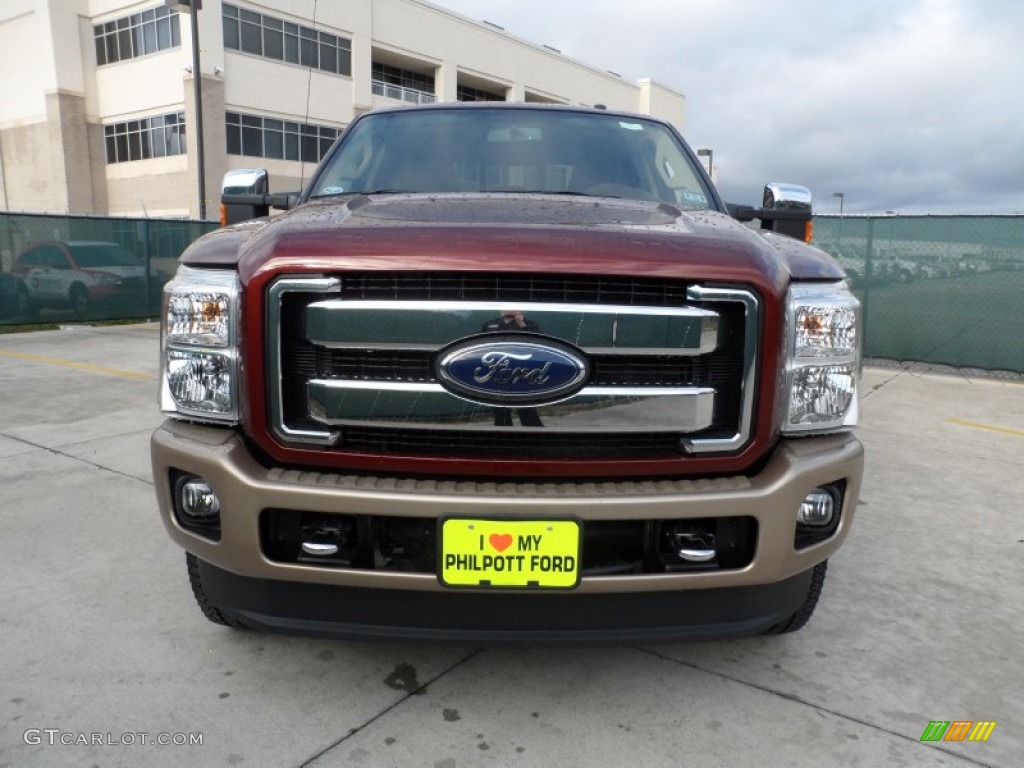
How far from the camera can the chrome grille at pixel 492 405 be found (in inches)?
75.8

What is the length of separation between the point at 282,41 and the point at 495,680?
34690 millimetres

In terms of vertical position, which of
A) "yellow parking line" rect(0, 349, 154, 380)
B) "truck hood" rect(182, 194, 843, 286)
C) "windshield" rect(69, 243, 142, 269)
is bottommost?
"yellow parking line" rect(0, 349, 154, 380)

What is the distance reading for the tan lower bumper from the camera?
1.86 metres

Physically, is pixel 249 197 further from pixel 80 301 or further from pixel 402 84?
pixel 402 84

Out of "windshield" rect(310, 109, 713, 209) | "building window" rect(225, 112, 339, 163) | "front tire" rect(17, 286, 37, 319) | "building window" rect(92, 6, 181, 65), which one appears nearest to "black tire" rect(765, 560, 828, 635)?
"windshield" rect(310, 109, 713, 209)

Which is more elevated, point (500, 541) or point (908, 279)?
point (908, 279)

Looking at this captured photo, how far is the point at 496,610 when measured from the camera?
6.48 feet

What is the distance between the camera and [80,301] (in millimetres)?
12289

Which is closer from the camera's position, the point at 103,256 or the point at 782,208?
the point at 782,208

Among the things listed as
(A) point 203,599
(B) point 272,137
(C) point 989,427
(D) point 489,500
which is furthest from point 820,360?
A: (B) point 272,137

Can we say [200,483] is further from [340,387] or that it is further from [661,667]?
[661,667]

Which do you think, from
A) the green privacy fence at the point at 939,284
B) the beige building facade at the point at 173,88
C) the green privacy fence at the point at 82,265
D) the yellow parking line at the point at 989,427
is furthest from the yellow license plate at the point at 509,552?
the beige building facade at the point at 173,88

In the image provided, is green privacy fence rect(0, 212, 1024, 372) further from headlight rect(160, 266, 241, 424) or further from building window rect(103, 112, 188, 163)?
building window rect(103, 112, 188, 163)

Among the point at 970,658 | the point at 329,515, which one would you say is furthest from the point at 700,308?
the point at 970,658
